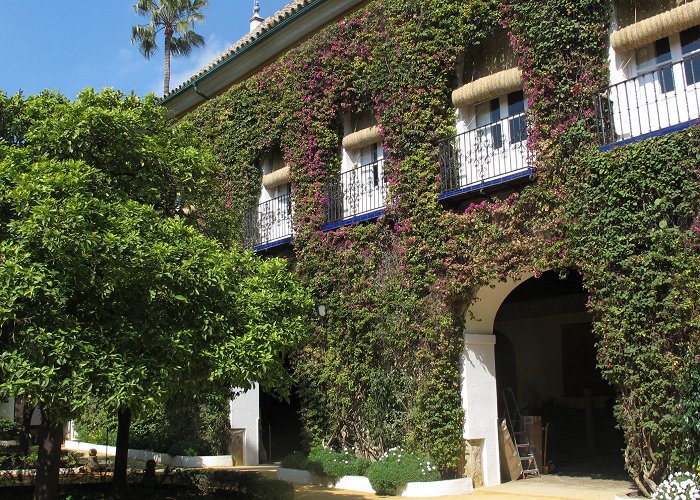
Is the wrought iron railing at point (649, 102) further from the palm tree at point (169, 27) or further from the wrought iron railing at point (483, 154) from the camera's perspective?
the palm tree at point (169, 27)

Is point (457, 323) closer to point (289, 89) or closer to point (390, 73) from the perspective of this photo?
point (390, 73)

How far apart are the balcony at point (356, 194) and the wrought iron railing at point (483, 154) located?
61.7 inches

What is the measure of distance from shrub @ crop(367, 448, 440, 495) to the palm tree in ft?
75.2

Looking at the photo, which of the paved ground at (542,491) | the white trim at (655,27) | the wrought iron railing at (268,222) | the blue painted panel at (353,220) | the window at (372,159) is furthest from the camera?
the wrought iron railing at (268,222)

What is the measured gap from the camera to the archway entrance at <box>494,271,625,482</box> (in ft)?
53.8

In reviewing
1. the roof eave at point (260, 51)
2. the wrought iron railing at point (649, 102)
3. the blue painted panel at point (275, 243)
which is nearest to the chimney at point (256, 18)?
the roof eave at point (260, 51)

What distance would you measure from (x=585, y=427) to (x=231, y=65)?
38.7 ft

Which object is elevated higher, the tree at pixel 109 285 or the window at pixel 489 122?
the window at pixel 489 122

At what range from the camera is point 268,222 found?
52.3ft

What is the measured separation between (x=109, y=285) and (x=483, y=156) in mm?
6760

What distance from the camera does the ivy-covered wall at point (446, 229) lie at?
8.98 meters

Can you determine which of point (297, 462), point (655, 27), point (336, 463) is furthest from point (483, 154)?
point (297, 462)

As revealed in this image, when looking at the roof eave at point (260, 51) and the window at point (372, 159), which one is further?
the roof eave at point (260, 51)

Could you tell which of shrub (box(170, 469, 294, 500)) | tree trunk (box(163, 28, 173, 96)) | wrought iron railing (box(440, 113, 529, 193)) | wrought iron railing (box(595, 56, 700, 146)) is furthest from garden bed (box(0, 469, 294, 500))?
tree trunk (box(163, 28, 173, 96))
